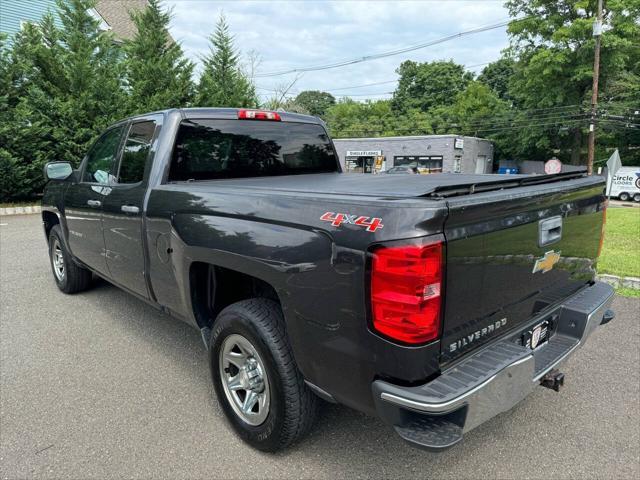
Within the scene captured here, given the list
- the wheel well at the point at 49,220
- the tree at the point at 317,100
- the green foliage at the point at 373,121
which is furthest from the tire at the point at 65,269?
the tree at the point at 317,100

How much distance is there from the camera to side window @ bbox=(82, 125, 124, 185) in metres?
3.96

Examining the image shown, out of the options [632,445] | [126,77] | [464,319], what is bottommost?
[632,445]

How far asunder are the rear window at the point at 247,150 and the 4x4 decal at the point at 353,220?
5.59 ft

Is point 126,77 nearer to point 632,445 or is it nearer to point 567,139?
point 632,445

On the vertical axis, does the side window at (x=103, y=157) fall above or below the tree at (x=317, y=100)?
below

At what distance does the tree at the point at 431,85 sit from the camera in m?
64.3

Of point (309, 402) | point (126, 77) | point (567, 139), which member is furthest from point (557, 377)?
point (567, 139)

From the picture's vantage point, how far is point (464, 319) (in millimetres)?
1957

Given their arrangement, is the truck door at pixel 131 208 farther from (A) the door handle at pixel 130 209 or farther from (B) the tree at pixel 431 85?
(B) the tree at pixel 431 85

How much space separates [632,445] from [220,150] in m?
3.40

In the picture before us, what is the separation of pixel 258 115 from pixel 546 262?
2.47 m

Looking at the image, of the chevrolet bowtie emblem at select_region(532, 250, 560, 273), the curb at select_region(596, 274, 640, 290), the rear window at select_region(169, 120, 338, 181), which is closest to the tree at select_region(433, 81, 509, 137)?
the curb at select_region(596, 274, 640, 290)

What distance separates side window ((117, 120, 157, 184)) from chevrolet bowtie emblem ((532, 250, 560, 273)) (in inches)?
110

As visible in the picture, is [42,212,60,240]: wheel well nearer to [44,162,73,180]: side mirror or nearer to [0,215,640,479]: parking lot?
[44,162,73,180]: side mirror
